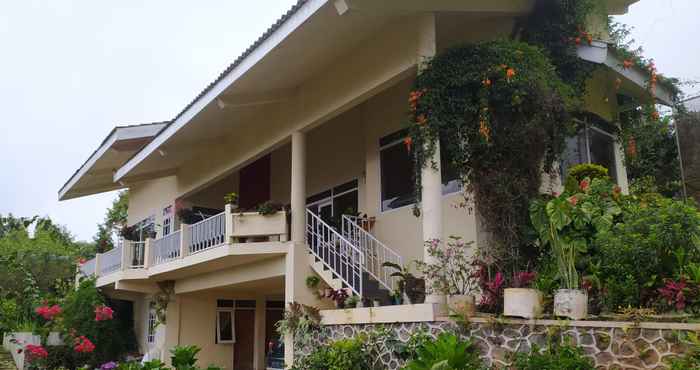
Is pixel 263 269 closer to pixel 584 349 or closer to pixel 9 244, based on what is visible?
pixel 584 349

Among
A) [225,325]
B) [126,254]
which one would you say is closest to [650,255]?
[225,325]

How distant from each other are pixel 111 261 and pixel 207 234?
6.59m

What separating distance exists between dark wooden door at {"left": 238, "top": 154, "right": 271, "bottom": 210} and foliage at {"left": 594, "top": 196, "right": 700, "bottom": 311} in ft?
35.9

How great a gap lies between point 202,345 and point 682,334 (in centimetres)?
1299

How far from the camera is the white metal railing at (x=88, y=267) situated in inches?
774

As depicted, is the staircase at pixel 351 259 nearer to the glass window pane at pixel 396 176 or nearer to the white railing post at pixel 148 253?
the glass window pane at pixel 396 176

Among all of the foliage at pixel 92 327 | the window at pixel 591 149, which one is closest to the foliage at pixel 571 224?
the window at pixel 591 149

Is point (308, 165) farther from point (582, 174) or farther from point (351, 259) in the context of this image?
point (582, 174)

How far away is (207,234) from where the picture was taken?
489 inches

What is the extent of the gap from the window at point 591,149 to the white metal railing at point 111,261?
11.6 meters

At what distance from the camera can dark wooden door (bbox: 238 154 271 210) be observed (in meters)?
16.6

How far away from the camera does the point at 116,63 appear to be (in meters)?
17.7

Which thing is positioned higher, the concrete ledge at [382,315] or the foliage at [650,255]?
the foliage at [650,255]

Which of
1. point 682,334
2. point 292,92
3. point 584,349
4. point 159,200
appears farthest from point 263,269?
point 159,200
